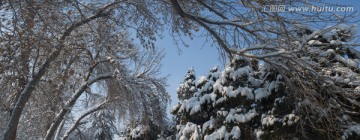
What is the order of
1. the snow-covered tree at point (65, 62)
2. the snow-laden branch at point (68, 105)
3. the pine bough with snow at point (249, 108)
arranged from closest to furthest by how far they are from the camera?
the snow-covered tree at point (65, 62)
the pine bough with snow at point (249, 108)
the snow-laden branch at point (68, 105)

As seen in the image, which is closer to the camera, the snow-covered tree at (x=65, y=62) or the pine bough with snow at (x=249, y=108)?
the snow-covered tree at (x=65, y=62)

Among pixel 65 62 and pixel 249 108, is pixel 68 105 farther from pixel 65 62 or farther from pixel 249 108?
pixel 249 108

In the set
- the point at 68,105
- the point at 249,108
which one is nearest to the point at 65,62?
the point at 68,105

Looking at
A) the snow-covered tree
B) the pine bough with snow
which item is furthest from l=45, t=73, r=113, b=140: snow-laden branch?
the pine bough with snow

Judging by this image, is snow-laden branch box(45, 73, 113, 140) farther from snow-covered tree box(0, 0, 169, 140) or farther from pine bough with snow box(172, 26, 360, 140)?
pine bough with snow box(172, 26, 360, 140)

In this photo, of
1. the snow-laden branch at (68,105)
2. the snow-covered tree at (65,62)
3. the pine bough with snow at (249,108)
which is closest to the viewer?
the snow-covered tree at (65,62)

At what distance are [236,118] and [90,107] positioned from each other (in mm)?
5756

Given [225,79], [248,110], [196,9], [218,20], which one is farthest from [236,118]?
[218,20]

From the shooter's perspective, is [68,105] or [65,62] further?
[68,105]

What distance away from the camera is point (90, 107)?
13.2m

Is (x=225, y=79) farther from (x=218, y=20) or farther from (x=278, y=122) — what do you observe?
(x=218, y=20)

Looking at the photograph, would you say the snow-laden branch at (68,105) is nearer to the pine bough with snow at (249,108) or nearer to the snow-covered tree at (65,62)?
the snow-covered tree at (65,62)

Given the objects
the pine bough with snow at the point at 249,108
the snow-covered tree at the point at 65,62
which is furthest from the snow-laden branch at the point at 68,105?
the pine bough with snow at the point at 249,108

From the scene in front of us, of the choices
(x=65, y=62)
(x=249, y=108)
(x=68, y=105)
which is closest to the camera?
(x=65, y=62)
